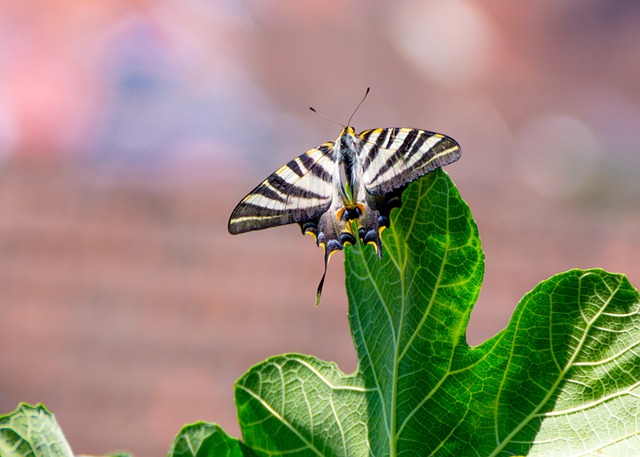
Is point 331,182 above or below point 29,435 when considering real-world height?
above

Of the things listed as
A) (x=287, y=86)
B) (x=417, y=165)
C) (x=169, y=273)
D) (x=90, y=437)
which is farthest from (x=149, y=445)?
(x=417, y=165)

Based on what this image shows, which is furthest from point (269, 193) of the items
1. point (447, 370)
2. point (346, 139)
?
point (447, 370)

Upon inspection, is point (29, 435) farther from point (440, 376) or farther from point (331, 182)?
point (331, 182)

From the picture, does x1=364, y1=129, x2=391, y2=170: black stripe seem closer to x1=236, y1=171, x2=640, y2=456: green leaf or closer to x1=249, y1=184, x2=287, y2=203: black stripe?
x1=249, y1=184, x2=287, y2=203: black stripe

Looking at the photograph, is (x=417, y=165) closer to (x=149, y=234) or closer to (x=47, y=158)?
(x=149, y=234)

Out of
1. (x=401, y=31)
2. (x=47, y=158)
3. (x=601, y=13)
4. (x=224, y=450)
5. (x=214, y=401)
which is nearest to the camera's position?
(x=224, y=450)
